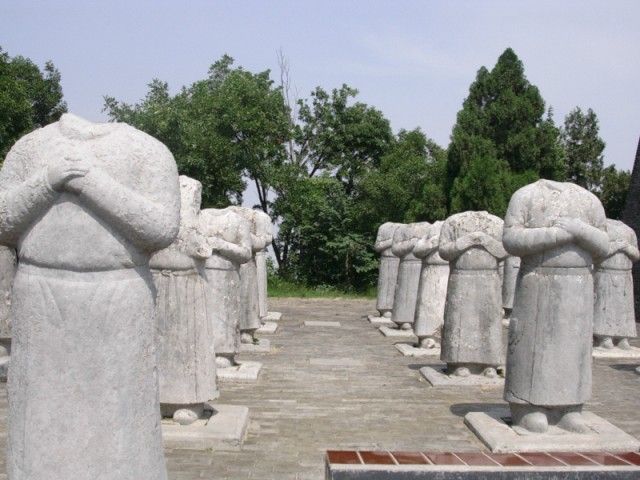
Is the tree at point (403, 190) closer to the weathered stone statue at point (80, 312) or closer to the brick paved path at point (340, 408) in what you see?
the brick paved path at point (340, 408)

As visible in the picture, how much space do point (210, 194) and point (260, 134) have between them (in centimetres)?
320

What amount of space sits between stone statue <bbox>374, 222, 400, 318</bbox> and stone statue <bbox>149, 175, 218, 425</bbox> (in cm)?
1053

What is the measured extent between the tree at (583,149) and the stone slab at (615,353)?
22.7 metres

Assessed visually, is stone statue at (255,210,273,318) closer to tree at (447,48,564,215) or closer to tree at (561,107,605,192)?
tree at (447,48,564,215)

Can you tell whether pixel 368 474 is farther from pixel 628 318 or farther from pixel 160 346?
pixel 628 318

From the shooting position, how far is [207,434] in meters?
6.93

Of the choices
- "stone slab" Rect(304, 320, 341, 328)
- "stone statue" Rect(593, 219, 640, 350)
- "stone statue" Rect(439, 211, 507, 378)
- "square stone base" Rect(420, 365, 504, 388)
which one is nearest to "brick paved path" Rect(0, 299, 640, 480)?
"square stone base" Rect(420, 365, 504, 388)

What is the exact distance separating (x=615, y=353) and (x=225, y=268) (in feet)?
20.6

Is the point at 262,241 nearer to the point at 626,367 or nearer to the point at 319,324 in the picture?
the point at 319,324

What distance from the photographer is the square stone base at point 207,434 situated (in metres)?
6.81

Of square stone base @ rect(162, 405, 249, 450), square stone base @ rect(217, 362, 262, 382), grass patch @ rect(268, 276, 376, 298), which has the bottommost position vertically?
square stone base @ rect(162, 405, 249, 450)

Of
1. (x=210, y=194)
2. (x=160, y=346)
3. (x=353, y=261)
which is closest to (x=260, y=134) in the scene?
(x=210, y=194)

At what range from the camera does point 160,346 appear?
7.14 metres

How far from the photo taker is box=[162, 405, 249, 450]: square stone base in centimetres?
681
